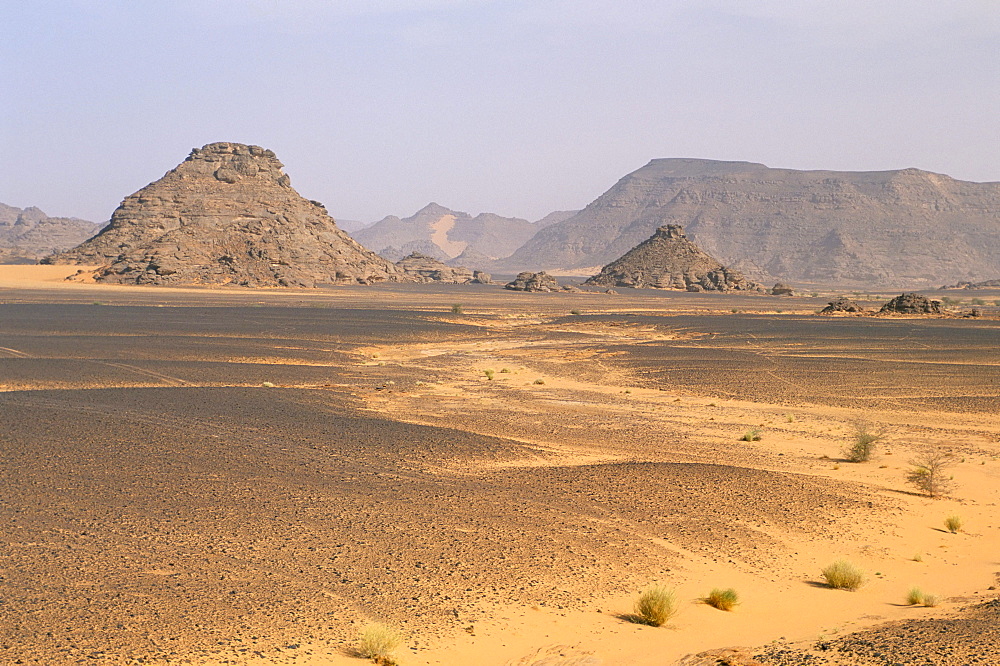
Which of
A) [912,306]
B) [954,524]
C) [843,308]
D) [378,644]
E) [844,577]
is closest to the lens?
[378,644]

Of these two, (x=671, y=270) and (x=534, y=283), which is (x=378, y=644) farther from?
(x=671, y=270)

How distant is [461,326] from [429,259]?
9025 centimetres

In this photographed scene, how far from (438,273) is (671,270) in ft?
98.9

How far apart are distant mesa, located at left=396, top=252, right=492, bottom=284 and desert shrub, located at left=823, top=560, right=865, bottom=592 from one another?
107 m

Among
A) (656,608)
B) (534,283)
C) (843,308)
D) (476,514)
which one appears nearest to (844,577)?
(656,608)

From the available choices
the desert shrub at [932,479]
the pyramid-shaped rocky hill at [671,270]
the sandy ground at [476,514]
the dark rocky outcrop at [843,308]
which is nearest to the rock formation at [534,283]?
the pyramid-shaped rocky hill at [671,270]

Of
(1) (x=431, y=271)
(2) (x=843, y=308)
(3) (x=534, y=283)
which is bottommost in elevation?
(2) (x=843, y=308)

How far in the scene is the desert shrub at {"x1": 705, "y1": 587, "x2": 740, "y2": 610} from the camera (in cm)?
906

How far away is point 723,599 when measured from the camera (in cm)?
905

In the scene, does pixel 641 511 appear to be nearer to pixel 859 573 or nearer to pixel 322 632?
pixel 859 573

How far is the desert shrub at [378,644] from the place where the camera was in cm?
739

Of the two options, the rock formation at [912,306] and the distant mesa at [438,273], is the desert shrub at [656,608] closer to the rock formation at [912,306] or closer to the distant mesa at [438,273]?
the rock formation at [912,306]

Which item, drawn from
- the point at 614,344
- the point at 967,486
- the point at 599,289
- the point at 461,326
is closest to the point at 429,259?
the point at 599,289

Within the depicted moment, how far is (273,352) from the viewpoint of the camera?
108ft
